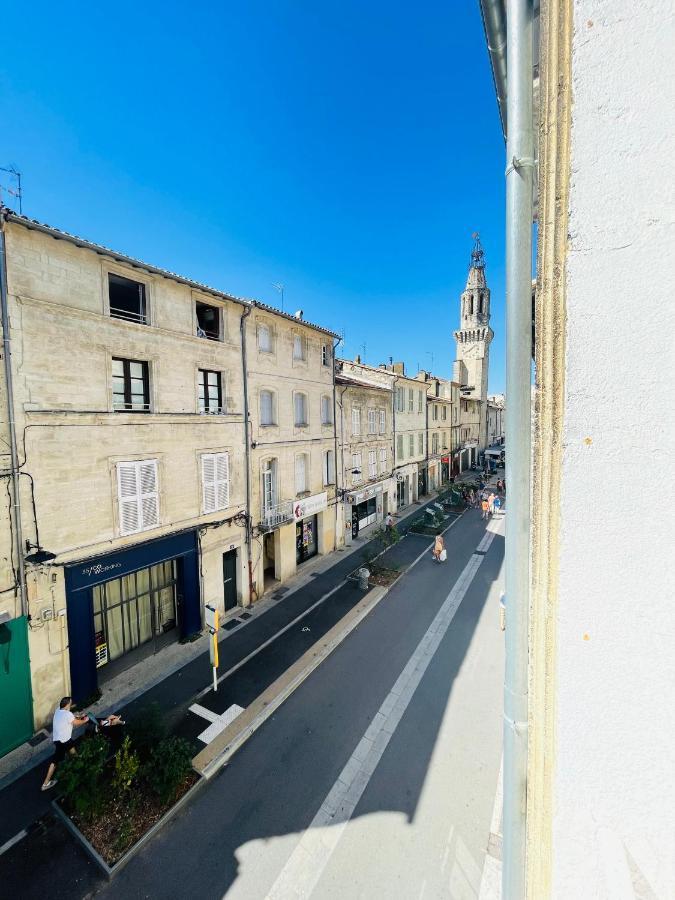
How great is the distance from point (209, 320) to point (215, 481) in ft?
18.0

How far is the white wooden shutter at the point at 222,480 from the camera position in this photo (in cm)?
1302

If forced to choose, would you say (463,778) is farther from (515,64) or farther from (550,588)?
(515,64)

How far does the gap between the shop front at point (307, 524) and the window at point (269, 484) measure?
110cm

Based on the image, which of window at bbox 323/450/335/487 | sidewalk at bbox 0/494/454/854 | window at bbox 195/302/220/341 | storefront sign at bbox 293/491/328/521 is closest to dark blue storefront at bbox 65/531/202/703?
sidewalk at bbox 0/494/454/854

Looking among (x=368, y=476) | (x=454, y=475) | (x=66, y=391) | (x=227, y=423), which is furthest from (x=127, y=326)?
(x=454, y=475)

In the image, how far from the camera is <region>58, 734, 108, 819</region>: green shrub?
6539mm

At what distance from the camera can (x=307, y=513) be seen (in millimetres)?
16984

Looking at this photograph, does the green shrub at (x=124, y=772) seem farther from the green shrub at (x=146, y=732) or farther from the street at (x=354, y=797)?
the street at (x=354, y=797)

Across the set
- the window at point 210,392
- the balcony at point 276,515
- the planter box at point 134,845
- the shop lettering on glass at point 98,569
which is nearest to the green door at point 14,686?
the shop lettering on glass at point 98,569

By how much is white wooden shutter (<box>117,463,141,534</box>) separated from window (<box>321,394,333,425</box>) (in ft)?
30.6

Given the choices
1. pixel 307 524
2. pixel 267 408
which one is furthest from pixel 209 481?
pixel 307 524

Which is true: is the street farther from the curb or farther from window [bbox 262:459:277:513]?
window [bbox 262:459:277:513]

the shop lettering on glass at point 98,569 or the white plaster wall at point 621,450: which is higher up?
the white plaster wall at point 621,450

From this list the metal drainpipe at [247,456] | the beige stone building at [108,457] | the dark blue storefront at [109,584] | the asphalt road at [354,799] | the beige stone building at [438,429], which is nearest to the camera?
the asphalt road at [354,799]
